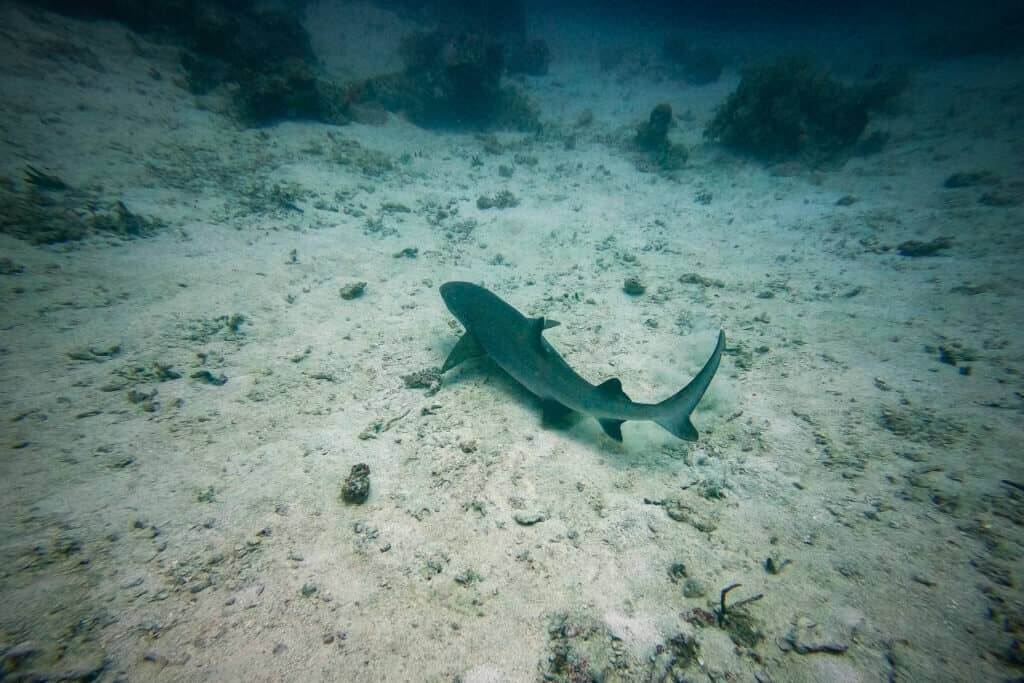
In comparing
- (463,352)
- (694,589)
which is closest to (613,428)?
(694,589)

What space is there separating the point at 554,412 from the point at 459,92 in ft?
55.4

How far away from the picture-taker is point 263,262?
6.82m

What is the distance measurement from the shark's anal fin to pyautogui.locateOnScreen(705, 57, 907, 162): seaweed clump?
1418cm

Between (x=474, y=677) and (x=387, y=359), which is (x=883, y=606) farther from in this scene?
(x=387, y=359)

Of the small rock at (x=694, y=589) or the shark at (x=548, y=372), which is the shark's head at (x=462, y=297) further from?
the small rock at (x=694, y=589)

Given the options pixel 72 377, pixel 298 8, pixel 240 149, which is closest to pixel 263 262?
pixel 72 377

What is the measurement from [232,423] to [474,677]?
356 centimetres

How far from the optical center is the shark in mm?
3746

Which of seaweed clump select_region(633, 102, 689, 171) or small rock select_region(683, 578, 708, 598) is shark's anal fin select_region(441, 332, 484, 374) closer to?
small rock select_region(683, 578, 708, 598)

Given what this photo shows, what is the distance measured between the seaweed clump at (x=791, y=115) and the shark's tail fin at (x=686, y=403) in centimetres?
1348

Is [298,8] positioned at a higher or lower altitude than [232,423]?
higher

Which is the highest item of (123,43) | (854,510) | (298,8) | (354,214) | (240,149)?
(298,8)

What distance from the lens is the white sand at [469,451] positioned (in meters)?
2.43

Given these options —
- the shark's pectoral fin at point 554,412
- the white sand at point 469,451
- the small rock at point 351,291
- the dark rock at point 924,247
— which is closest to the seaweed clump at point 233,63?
the white sand at point 469,451
